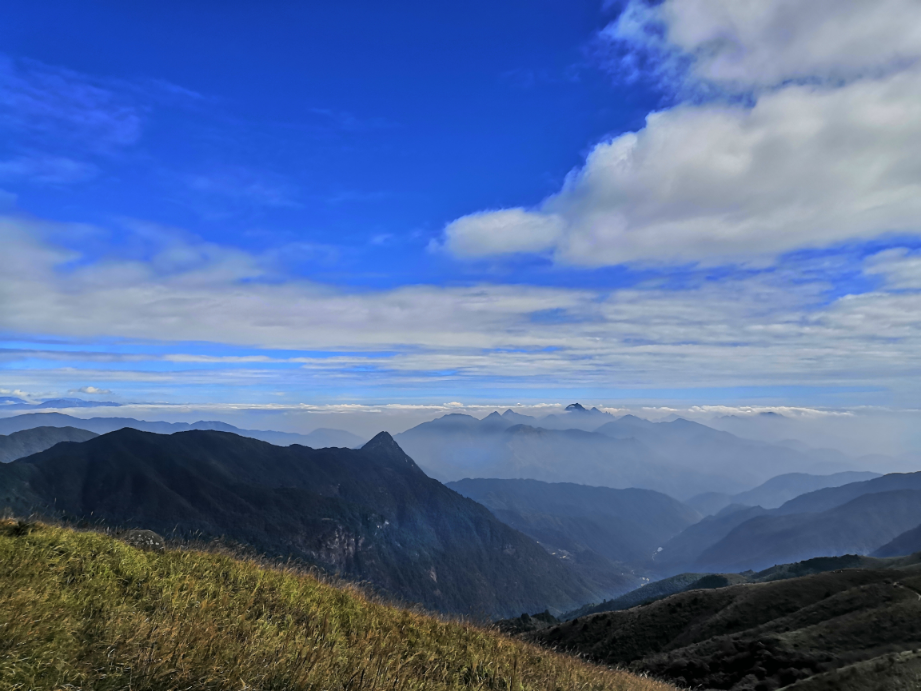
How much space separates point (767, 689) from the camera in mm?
32219

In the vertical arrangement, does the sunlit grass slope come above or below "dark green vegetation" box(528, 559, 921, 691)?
above

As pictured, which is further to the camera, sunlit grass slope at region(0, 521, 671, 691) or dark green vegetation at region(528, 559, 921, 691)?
dark green vegetation at region(528, 559, 921, 691)

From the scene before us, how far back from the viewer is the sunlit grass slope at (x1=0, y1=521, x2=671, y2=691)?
642 cm

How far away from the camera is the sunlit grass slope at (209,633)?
6.42 m

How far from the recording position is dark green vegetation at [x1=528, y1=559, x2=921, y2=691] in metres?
33.9

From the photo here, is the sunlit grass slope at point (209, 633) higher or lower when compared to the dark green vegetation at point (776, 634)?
higher

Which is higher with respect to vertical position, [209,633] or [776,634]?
[209,633]

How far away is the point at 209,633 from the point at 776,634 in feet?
186

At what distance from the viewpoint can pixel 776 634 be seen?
45.8 metres

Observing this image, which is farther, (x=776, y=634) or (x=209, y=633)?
(x=776, y=634)

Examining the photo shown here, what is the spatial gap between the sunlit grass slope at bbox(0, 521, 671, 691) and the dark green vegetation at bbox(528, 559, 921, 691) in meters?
6.79

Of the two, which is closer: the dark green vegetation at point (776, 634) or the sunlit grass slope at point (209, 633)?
the sunlit grass slope at point (209, 633)

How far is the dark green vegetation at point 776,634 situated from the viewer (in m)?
33.9

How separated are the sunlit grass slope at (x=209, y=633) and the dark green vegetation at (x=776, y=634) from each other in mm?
6791
